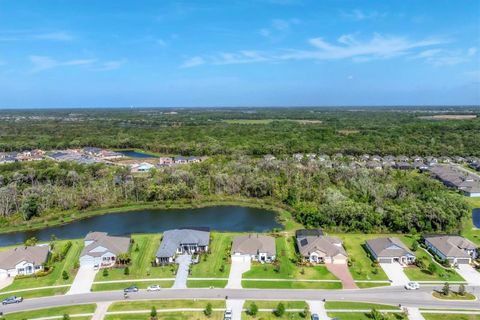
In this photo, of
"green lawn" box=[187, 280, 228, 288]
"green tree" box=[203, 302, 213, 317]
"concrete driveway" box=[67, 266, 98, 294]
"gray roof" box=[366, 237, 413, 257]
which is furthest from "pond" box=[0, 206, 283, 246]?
"green tree" box=[203, 302, 213, 317]

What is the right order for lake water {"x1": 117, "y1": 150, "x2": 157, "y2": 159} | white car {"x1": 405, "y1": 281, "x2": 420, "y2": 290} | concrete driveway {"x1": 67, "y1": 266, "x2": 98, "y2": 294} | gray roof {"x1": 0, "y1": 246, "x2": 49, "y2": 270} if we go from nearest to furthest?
white car {"x1": 405, "y1": 281, "x2": 420, "y2": 290} < concrete driveway {"x1": 67, "y1": 266, "x2": 98, "y2": 294} < gray roof {"x1": 0, "y1": 246, "x2": 49, "y2": 270} < lake water {"x1": 117, "y1": 150, "x2": 157, "y2": 159}

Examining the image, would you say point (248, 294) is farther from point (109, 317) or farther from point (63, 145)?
point (63, 145)

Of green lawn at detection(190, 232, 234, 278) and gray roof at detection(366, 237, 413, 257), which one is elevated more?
gray roof at detection(366, 237, 413, 257)

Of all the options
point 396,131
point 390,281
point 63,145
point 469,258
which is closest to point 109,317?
point 390,281

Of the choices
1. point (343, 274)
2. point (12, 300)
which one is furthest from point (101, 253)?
point (343, 274)

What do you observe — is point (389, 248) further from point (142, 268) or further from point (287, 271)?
point (142, 268)

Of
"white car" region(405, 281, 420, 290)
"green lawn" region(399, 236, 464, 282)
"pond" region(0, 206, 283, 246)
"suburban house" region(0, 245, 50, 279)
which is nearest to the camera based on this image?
"white car" region(405, 281, 420, 290)

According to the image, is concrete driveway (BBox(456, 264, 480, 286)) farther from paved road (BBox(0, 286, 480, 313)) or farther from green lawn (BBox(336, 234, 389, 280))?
green lawn (BBox(336, 234, 389, 280))

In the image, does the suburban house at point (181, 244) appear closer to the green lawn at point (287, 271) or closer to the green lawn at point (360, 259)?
the green lawn at point (287, 271)
